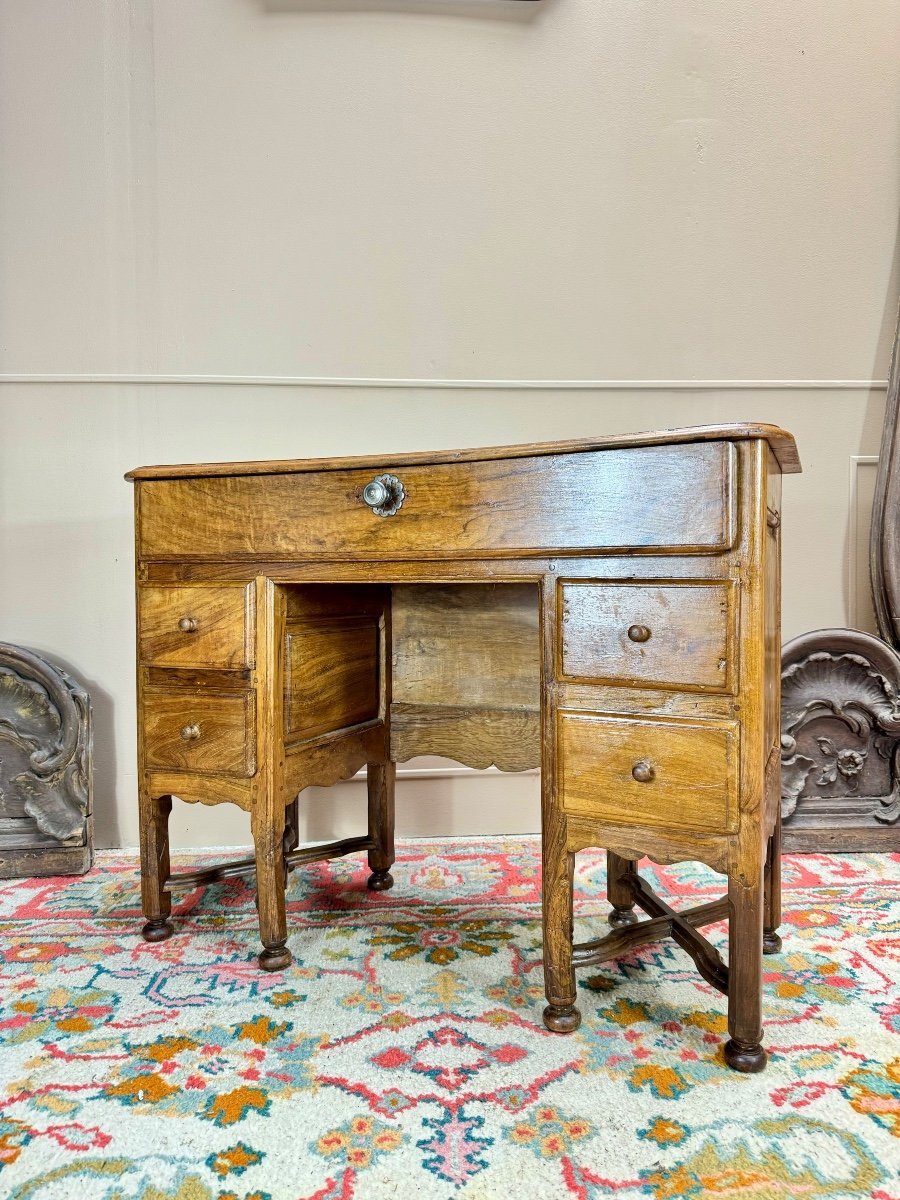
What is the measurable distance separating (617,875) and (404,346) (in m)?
1.65

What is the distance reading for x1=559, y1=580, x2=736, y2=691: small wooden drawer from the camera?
4.21ft

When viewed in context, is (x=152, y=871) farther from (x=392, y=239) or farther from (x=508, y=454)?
(x=392, y=239)

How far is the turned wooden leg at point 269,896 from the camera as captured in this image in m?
1.64

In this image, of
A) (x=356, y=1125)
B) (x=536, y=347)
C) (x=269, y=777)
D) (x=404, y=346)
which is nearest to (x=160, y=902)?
(x=269, y=777)

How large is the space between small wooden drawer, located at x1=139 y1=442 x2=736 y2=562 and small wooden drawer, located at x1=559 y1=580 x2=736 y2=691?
→ 8 cm

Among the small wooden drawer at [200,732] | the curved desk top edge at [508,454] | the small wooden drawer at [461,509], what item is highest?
the curved desk top edge at [508,454]

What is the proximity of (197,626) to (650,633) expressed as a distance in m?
0.99

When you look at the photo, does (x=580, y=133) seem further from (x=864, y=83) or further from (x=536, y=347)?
(x=864, y=83)

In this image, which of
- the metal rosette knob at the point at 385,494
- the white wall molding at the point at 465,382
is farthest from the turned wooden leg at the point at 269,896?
the white wall molding at the point at 465,382

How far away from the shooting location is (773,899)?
5.54 ft

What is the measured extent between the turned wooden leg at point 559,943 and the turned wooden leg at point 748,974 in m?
0.28

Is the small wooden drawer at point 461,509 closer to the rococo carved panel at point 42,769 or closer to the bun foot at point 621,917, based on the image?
the rococo carved panel at point 42,769

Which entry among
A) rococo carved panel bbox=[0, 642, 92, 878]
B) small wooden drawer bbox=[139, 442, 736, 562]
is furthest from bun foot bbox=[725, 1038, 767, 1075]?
rococo carved panel bbox=[0, 642, 92, 878]

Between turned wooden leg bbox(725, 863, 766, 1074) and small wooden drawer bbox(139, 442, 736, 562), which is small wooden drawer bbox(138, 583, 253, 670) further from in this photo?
turned wooden leg bbox(725, 863, 766, 1074)
